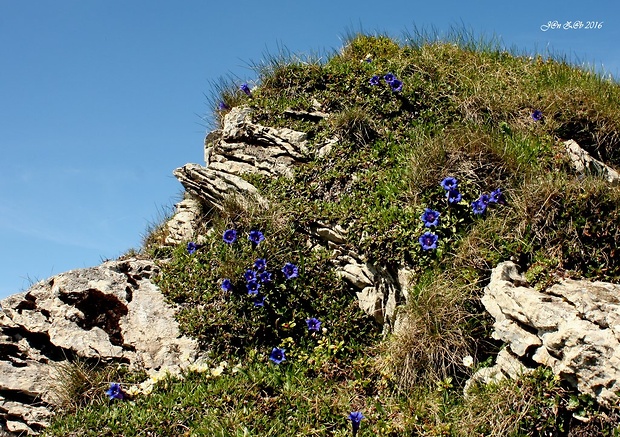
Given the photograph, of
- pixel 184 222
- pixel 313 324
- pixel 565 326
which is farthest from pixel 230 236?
pixel 565 326

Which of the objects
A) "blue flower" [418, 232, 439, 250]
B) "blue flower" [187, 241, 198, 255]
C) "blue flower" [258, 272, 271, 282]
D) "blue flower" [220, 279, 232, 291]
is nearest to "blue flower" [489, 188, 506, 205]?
"blue flower" [418, 232, 439, 250]

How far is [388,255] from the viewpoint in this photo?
5.84 m

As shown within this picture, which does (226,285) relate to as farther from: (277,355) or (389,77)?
(389,77)

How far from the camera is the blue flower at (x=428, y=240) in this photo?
5.62 m

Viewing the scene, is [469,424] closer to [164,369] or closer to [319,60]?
[164,369]

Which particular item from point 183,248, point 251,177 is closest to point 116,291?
point 183,248

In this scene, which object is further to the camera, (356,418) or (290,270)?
(290,270)

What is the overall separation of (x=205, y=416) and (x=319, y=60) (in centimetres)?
550

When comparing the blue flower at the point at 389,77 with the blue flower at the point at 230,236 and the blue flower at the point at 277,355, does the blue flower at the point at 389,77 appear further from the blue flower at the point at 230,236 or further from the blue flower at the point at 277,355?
the blue flower at the point at 277,355

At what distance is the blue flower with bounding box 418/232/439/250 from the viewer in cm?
562

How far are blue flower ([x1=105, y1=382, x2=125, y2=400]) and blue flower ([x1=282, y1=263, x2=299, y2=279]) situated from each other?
72.3 inches

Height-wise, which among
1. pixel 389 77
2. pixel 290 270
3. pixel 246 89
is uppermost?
pixel 246 89

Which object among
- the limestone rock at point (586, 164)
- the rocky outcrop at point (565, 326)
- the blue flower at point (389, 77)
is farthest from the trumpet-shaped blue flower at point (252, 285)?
the limestone rock at point (586, 164)

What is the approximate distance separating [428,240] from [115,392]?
10.1 feet
